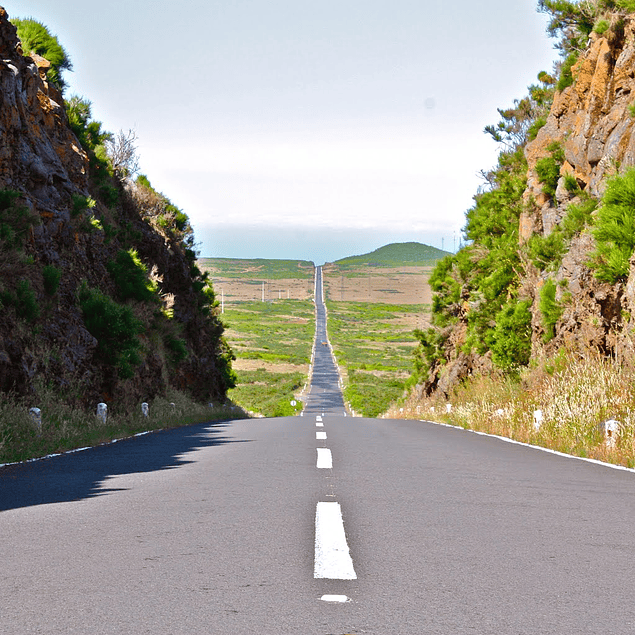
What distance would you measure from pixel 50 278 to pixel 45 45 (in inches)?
609

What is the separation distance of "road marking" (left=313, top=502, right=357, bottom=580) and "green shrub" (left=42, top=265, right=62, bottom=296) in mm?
16025

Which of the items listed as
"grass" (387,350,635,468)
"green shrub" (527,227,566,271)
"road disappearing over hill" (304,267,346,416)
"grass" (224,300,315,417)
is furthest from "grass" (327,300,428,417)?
"grass" (387,350,635,468)

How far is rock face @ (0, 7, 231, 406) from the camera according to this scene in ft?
60.7

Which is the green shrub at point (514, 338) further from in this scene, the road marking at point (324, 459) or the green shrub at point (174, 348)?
the road marking at point (324, 459)

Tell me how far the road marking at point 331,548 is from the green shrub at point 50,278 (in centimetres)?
1603

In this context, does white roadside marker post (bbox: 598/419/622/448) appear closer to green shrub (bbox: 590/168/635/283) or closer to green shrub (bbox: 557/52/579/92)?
green shrub (bbox: 590/168/635/283)

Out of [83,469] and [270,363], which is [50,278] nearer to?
[83,469]

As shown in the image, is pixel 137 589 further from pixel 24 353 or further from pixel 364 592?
pixel 24 353

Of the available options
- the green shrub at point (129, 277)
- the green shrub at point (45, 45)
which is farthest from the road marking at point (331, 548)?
the green shrub at point (45, 45)

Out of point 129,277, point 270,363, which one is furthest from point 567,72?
point 270,363

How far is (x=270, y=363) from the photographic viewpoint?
5197 inches

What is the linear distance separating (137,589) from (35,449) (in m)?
9.43

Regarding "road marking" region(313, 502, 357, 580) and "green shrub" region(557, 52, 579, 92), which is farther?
"green shrub" region(557, 52, 579, 92)

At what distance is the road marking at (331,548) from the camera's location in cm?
475
